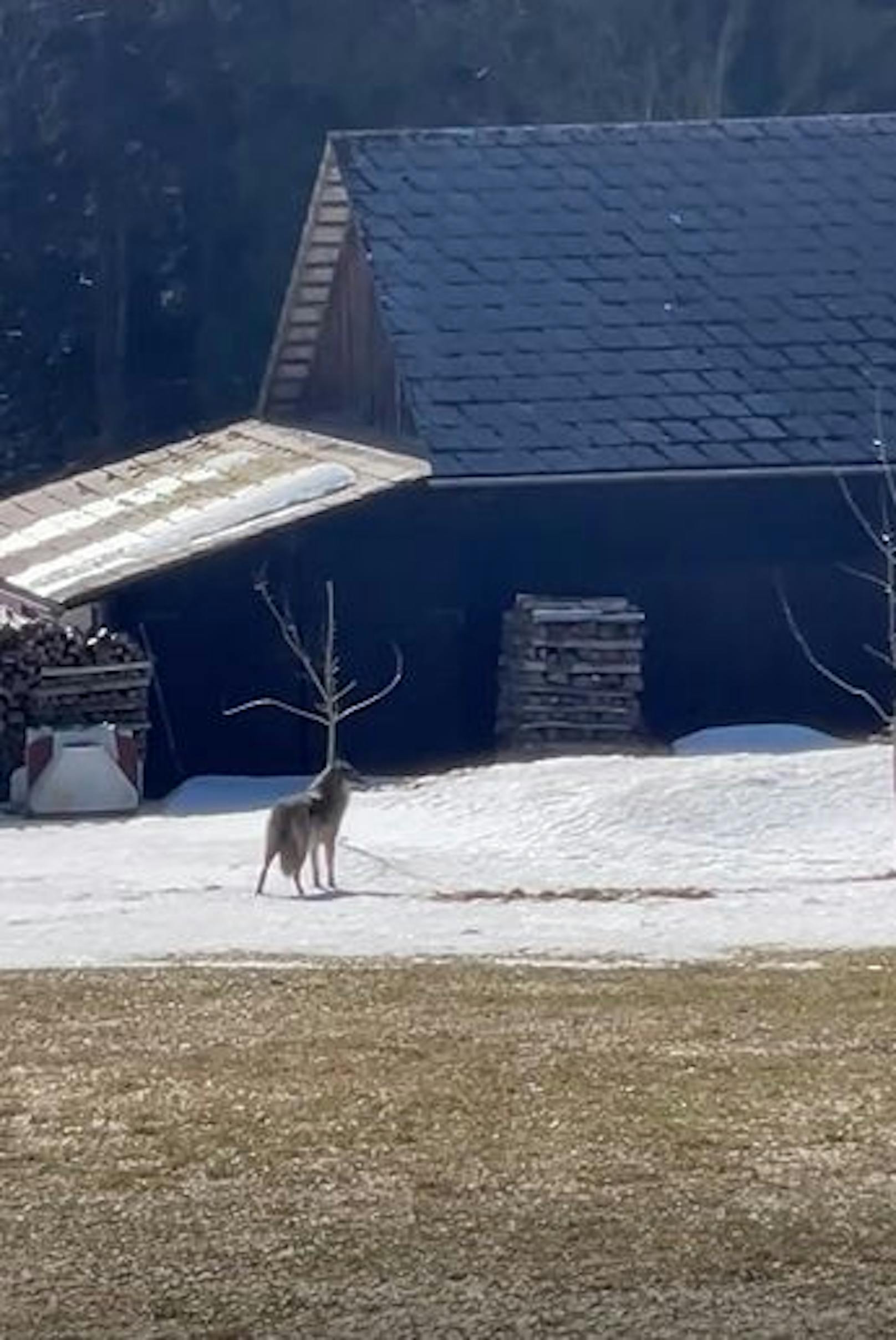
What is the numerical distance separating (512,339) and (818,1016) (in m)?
16.1

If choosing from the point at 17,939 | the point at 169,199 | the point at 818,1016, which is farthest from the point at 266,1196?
the point at 169,199

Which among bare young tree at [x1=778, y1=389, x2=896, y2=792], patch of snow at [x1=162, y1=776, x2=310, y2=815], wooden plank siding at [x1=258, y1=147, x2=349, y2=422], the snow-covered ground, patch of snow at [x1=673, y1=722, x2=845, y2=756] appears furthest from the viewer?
wooden plank siding at [x1=258, y1=147, x2=349, y2=422]

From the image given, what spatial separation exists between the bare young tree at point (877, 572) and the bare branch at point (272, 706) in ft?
13.5

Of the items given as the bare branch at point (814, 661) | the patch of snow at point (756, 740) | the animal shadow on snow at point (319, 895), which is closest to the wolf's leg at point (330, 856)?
the animal shadow on snow at point (319, 895)

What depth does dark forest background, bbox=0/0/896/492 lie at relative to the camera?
48.5m

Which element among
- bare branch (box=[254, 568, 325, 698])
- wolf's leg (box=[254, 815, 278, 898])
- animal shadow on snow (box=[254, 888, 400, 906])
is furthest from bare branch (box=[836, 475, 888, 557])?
wolf's leg (box=[254, 815, 278, 898])

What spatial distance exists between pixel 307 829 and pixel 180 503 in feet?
35.3

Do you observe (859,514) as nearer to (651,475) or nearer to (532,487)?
(651,475)

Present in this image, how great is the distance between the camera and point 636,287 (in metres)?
31.9

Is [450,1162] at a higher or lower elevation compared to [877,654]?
lower

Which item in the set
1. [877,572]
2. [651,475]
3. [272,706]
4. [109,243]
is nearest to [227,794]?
[272,706]

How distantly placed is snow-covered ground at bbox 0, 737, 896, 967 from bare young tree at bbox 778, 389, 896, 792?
148 cm

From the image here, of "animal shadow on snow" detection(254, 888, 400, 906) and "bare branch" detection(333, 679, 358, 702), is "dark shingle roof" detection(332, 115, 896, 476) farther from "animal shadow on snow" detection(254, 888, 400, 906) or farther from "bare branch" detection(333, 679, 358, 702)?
"animal shadow on snow" detection(254, 888, 400, 906)

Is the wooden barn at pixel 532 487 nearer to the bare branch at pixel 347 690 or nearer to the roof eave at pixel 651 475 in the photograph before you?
the roof eave at pixel 651 475
